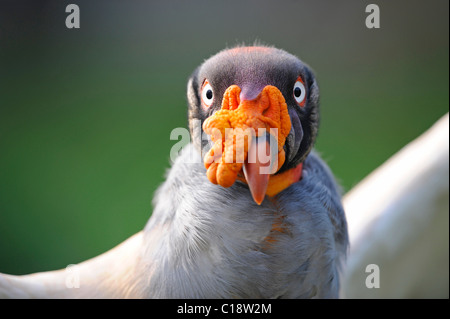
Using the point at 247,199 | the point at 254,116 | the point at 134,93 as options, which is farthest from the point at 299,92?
the point at 134,93

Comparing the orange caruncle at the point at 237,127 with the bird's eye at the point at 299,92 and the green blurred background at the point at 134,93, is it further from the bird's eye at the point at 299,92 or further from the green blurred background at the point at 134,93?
the green blurred background at the point at 134,93

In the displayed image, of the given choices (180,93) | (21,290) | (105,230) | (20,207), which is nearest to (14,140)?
(20,207)

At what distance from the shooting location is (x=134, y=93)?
379 cm

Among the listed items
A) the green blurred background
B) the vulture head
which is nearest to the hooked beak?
the vulture head

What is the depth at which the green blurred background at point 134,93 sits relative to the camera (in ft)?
8.95

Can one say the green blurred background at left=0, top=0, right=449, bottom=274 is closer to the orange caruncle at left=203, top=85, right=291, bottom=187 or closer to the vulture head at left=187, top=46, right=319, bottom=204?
the vulture head at left=187, top=46, right=319, bottom=204

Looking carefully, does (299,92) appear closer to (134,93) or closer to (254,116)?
(254,116)

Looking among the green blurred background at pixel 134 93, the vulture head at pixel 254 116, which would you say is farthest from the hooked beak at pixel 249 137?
the green blurred background at pixel 134 93

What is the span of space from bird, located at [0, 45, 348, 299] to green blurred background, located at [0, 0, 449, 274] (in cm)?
99

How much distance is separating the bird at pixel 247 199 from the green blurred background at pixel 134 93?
99 cm

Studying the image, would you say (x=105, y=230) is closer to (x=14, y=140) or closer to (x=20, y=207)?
(x=20, y=207)

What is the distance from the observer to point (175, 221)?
1264 mm

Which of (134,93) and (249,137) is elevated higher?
(134,93)

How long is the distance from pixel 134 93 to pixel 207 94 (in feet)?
8.96
